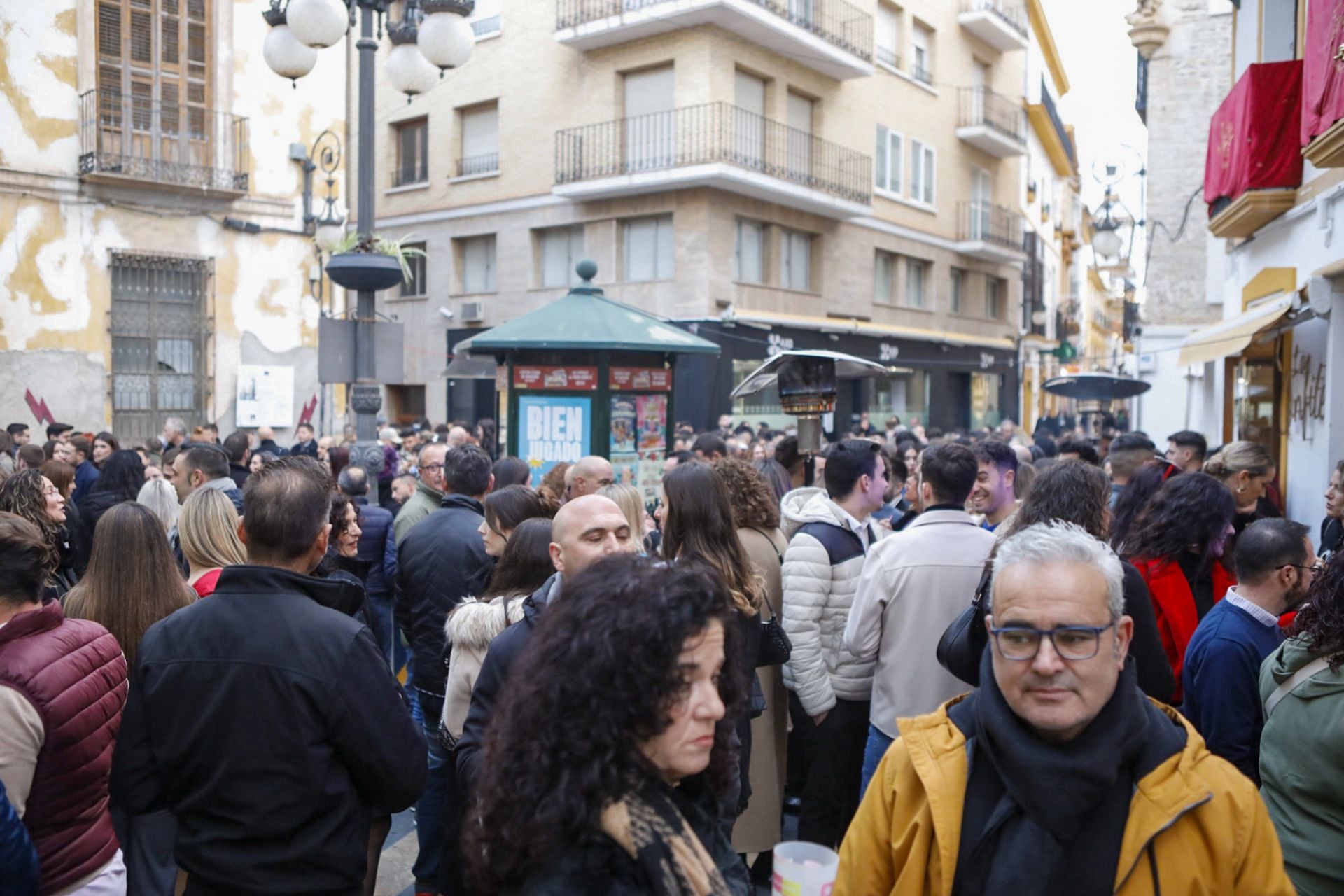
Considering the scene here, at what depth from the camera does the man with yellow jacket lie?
1.93 meters

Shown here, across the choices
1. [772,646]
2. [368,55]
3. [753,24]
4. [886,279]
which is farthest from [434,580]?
[886,279]

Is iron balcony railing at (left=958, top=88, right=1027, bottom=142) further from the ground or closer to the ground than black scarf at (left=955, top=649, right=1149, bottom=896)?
further from the ground

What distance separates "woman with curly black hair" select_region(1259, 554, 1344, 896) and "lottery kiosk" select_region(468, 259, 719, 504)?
20.5 ft

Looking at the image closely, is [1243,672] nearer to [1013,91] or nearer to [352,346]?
[352,346]

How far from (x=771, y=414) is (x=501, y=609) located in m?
19.9

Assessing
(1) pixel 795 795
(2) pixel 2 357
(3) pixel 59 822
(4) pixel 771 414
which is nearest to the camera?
(3) pixel 59 822

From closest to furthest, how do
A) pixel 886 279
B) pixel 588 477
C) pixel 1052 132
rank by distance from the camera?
pixel 588 477, pixel 886 279, pixel 1052 132

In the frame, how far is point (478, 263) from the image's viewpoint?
25.2m

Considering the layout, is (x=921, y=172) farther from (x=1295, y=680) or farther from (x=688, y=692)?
(x=688, y=692)

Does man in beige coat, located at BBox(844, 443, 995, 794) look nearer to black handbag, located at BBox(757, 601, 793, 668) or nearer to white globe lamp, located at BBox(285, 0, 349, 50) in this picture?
black handbag, located at BBox(757, 601, 793, 668)

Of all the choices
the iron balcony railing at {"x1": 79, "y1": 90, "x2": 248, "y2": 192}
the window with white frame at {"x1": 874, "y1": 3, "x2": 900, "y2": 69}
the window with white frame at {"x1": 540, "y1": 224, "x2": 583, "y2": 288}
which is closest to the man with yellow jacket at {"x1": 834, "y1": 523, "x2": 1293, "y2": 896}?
the iron balcony railing at {"x1": 79, "y1": 90, "x2": 248, "y2": 192}

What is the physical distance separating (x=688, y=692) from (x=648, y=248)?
2085 cm

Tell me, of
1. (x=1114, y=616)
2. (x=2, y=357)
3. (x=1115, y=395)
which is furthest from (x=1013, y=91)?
(x=1114, y=616)

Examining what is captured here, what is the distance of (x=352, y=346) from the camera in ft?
26.0
